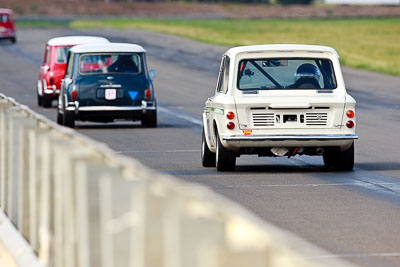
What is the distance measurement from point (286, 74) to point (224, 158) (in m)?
1.38

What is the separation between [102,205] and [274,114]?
9.78m

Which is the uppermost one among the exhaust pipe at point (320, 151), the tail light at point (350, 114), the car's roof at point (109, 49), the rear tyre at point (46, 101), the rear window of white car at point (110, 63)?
the tail light at point (350, 114)

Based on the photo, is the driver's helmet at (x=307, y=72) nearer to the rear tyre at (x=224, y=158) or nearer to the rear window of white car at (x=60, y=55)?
the rear tyre at (x=224, y=158)

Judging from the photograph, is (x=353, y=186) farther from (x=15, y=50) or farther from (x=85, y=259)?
(x=15, y=50)

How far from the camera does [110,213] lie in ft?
18.6

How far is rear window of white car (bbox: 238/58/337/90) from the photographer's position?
52.5 feet

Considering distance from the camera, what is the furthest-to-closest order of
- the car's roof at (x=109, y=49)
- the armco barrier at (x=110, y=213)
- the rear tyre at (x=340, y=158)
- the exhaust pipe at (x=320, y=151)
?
the car's roof at (x=109, y=49), the rear tyre at (x=340, y=158), the exhaust pipe at (x=320, y=151), the armco barrier at (x=110, y=213)

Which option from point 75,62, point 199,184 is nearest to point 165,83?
point 75,62

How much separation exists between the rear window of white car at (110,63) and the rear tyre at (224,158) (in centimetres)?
894

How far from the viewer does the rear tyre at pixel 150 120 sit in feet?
81.3

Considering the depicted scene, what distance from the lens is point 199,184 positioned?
14633mm

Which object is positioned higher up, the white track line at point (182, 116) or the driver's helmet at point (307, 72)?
the driver's helmet at point (307, 72)

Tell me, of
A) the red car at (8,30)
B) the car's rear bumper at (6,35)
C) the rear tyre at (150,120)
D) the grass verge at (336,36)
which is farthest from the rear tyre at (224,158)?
the car's rear bumper at (6,35)

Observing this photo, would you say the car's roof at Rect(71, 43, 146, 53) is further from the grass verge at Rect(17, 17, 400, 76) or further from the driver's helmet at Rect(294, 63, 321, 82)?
the grass verge at Rect(17, 17, 400, 76)
